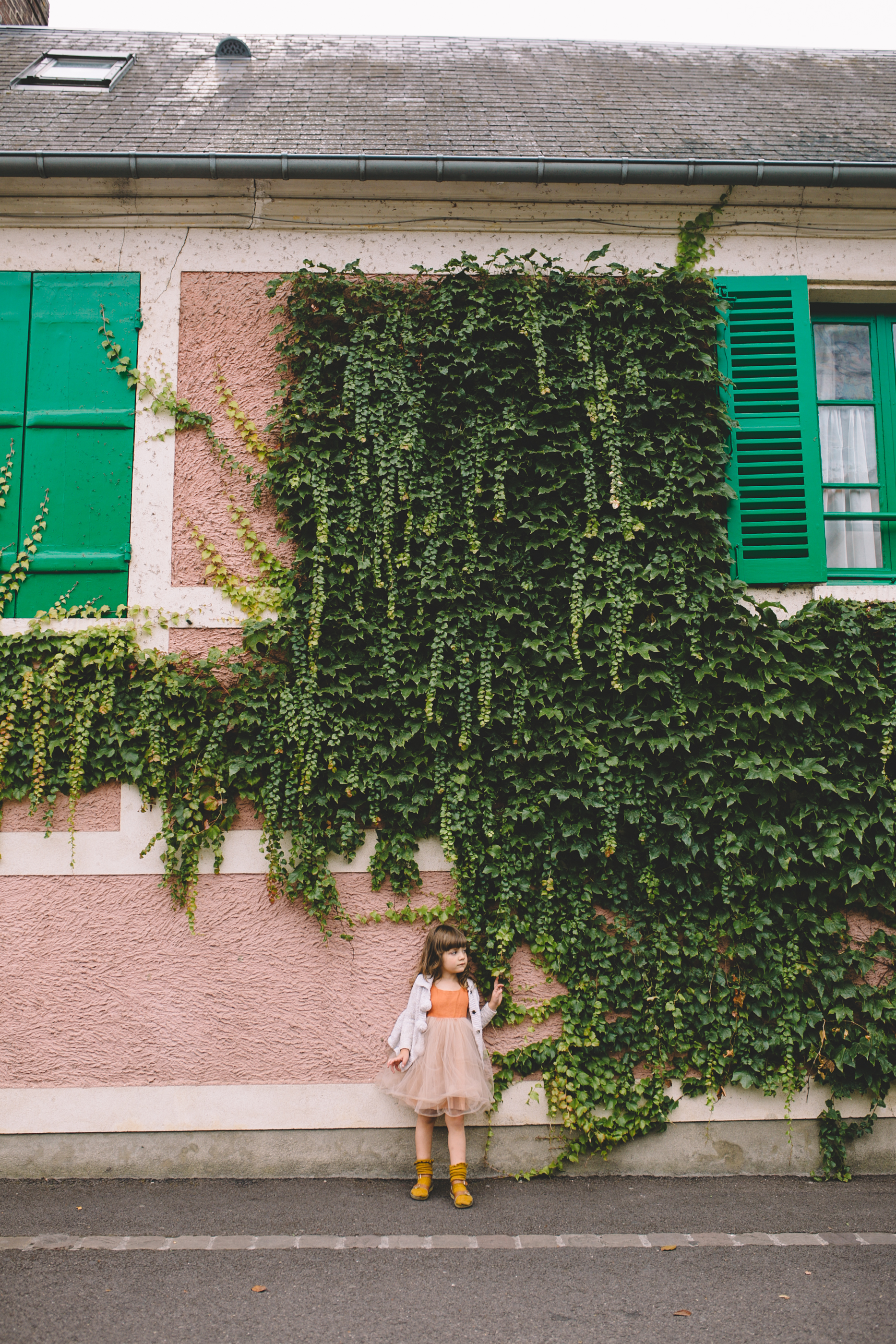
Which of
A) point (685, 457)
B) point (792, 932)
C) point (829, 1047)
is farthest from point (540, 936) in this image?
point (685, 457)

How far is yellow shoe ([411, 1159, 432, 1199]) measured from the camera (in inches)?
144

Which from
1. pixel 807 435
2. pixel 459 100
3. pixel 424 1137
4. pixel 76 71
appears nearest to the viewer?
pixel 424 1137

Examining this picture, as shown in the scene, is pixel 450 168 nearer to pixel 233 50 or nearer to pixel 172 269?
pixel 172 269

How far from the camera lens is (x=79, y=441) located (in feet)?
14.4

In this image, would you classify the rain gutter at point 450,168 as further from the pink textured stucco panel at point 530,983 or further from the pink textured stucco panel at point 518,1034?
the pink textured stucco panel at point 518,1034

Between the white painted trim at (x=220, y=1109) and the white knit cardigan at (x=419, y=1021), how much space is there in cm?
36

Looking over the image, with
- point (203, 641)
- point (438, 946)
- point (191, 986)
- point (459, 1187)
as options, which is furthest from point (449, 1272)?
point (203, 641)

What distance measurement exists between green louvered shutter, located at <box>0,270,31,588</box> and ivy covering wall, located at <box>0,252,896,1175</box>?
0.67 metres

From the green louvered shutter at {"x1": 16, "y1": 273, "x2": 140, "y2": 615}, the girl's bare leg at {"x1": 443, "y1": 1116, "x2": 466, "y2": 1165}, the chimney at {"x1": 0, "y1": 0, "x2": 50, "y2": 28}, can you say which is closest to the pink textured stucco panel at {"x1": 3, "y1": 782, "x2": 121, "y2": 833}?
the green louvered shutter at {"x1": 16, "y1": 273, "x2": 140, "y2": 615}

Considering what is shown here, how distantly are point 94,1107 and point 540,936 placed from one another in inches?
90.7

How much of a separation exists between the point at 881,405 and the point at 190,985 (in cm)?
490

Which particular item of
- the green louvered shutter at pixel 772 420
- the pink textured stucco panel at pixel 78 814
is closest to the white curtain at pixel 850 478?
the green louvered shutter at pixel 772 420

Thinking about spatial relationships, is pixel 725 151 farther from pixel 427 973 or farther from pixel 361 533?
pixel 427 973

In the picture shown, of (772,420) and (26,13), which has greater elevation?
(26,13)
